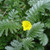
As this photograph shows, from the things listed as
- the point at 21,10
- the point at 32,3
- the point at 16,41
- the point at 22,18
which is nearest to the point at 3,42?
the point at 16,41

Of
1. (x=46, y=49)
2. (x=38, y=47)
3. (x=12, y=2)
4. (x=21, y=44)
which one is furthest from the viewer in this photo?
(x=46, y=49)

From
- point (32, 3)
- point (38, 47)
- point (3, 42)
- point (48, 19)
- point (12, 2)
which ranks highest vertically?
point (12, 2)

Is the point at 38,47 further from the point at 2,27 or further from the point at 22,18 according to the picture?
the point at 2,27

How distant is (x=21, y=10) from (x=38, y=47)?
2.07 ft

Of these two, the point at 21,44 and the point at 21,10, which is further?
the point at 21,10

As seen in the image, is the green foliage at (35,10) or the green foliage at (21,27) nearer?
the green foliage at (21,27)

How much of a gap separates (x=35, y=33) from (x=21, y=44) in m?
0.24

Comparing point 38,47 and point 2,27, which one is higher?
point 2,27

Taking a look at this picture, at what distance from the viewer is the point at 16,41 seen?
1.69 m

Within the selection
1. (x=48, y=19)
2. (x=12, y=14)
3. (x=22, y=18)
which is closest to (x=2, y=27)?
(x=12, y=14)

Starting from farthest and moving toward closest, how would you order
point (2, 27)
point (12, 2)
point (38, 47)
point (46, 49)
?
point (46, 49) → point (12, 2) → point (38, 47) → point (2, 27)

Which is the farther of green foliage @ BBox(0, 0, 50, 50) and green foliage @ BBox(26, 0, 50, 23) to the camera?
green foliage @ BBox(26, 0, 50, 23)

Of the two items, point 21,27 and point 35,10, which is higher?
point 35,10

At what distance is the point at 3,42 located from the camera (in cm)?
175
